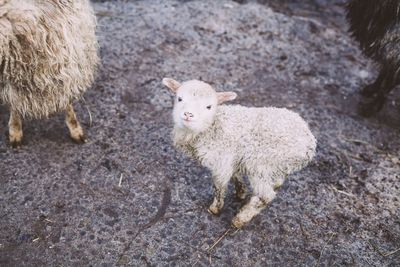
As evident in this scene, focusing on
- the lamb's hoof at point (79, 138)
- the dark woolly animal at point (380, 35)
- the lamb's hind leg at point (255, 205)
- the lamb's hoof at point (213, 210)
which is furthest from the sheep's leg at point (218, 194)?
the dark woolly animal at point (380, 35)

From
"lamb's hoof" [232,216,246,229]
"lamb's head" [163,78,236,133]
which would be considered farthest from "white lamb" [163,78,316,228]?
"lamb's hoof" [232,216,246,229]

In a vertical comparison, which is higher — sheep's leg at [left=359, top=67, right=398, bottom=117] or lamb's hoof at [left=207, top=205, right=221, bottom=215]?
sheep's leg at [left=359, top=67, right=398, bottom=117]

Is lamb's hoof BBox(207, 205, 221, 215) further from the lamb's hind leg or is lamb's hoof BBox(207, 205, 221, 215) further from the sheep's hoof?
the sheep's hoof

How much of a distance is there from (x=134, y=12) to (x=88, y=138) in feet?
7.44

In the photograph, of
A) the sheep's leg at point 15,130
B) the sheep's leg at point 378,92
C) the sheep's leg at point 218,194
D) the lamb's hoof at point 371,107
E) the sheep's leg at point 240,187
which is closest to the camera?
the sheep's leg at point 218,194

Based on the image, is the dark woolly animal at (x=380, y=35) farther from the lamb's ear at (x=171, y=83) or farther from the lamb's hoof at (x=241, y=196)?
the lamb's ear at (x=171, y=83)

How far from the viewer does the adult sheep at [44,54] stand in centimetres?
274

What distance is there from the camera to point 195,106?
2631 mm

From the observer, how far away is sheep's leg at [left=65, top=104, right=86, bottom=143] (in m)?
3.55

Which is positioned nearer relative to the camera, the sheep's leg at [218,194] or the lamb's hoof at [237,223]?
the sheep's leg at [218,194]

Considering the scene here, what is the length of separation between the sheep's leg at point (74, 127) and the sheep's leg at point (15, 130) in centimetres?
40

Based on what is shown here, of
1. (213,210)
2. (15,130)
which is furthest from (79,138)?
(213,210)

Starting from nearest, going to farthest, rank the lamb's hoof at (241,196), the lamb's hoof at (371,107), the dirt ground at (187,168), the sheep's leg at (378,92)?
the dirt ground at (187,168)
the lamb's hoof at (241,196)
the sheep's leg at (378,92)
the lamb's hoof at (371,107)

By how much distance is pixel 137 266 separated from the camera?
287 cm
